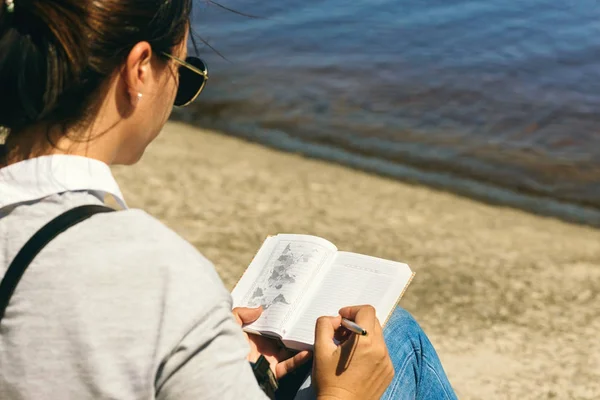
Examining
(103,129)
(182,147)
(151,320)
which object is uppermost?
(103,129)

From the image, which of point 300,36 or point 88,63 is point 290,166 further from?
point 88,63

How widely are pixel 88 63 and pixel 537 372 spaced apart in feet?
6.53

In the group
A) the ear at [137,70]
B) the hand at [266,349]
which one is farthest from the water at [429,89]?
the ear at [137,70]

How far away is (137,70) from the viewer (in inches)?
48.8

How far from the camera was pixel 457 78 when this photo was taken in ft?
18.6

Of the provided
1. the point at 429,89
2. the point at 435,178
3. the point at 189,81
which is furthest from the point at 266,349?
the point at 429,89

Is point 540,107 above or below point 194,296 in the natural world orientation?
below

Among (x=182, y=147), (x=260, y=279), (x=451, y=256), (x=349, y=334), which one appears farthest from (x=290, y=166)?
(x=349, y=334)

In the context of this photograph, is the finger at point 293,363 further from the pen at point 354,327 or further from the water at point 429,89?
the water at point 429,89

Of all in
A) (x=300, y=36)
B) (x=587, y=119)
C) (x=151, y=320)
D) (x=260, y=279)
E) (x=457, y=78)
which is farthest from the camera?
(x=300, y=36)

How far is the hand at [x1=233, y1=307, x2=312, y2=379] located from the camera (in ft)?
5.63

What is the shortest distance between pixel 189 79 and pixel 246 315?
58 centimetres

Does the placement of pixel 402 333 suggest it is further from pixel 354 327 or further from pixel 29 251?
pixel 29 251

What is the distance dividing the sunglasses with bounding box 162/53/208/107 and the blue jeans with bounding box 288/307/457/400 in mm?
669
